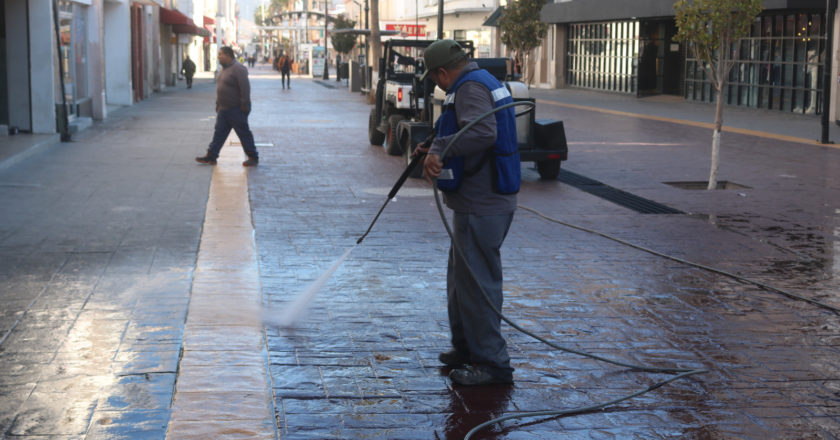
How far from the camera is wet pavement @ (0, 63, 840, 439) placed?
4535 millimetres

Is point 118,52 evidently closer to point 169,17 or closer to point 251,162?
point 169,17

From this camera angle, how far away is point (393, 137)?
15.8m

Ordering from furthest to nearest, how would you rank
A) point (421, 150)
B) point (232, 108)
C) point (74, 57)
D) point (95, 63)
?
point (95, 63), point (74, 57), point (232, 108), point (421, 150)

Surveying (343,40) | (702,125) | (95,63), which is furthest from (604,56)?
(343,40)

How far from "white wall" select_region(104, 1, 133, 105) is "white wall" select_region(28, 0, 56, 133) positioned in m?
10.9

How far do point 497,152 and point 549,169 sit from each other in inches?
350

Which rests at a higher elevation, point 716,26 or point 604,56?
point 604,56

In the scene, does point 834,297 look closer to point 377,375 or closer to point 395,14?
point 377,375

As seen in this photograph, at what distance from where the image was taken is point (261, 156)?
1574 cm

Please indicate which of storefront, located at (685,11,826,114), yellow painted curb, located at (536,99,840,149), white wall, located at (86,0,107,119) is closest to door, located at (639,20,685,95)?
yellow painted curb, located at (536,99,840,149)

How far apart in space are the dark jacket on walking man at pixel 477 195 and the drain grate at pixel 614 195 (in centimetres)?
631

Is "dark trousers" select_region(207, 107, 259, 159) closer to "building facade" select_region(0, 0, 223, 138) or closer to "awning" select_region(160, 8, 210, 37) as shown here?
"building facade" select_region(0, 0, 223, 138)

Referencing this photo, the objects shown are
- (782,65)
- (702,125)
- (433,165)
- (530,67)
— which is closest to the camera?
(433,165)

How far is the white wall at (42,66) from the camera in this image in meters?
18.2
